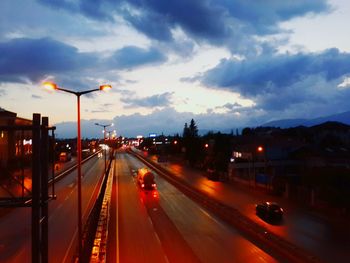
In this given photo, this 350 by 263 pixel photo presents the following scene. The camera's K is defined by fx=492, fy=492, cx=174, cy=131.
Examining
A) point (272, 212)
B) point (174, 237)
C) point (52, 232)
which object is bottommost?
point (174, 237)

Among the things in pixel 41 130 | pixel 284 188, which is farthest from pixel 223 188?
pixel 41 130

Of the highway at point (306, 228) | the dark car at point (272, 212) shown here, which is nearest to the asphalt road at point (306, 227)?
the highway at point (306, 228)

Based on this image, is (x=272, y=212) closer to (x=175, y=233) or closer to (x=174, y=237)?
(x=175, y=233)

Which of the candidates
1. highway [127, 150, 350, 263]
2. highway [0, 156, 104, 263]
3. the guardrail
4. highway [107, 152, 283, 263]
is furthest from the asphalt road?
highway [0, 156, 104, 263]

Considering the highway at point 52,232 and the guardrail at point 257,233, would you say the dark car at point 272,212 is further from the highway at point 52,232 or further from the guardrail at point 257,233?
the highway at point 52,232

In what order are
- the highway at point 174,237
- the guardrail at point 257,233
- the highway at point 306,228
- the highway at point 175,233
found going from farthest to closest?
the highway at point 306,228 → the highway at point 175,233 → the highway at point 174,237 → the guardrail at point 257,233

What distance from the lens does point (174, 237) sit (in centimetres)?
3027

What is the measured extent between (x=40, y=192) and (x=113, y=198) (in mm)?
36808

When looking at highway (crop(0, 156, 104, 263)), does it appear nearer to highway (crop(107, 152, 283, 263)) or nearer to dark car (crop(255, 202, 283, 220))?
highway (crop(107, 152, 283, 263))

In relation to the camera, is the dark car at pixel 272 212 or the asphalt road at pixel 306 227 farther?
the dark car at pixel 272 212

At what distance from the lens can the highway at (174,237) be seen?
25453 mm

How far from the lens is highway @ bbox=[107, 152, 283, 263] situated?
25.5 metres

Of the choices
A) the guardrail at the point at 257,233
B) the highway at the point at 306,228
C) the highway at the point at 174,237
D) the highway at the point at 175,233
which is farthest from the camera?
the highway at the point at 306,228

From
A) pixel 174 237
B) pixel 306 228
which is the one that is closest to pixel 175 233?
pixel 174 237
